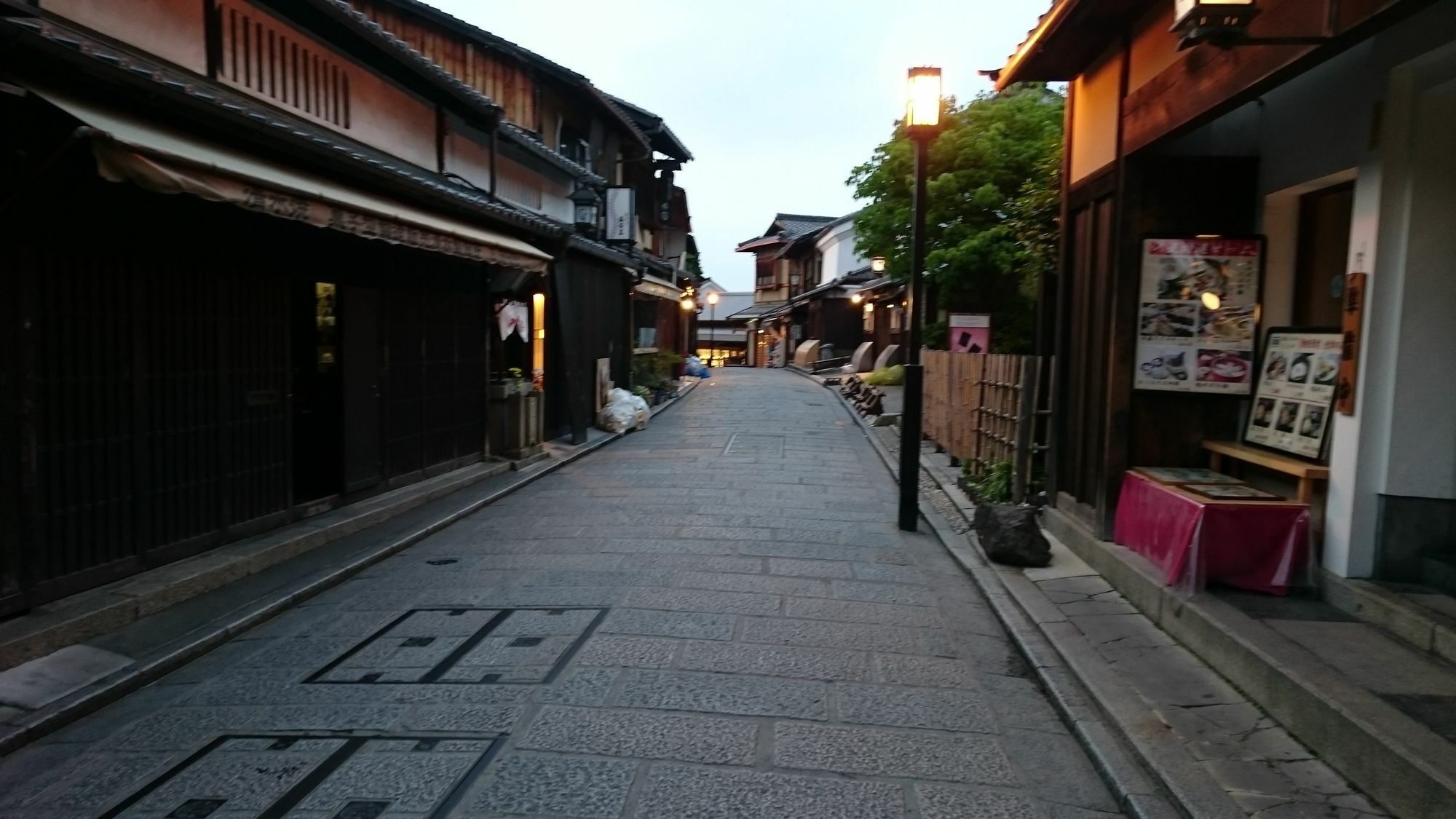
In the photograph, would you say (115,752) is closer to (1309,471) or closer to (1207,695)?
(1207,695)

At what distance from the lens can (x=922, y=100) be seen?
10688 millimetres

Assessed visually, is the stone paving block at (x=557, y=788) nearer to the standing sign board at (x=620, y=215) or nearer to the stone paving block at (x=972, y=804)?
the stone paving block at (x=972, y=804)

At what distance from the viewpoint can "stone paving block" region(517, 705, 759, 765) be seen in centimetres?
480

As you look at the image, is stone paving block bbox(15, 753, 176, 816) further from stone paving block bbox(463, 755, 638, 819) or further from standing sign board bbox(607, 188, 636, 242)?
standing sign board bbox(607, 188, 636, 242)

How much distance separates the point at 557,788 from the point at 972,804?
6.58 ft

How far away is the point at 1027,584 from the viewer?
27.0 feet

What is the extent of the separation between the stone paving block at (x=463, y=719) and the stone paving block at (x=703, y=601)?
2.18 meters

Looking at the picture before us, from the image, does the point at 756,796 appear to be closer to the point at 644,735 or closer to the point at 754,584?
the point at 644,735

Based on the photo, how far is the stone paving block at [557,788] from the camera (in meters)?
4.22

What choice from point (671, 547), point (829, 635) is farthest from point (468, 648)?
point (671, 547)

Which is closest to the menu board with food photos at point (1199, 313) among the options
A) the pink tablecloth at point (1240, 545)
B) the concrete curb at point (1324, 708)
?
the pink tablecloth at point (1240, 545)

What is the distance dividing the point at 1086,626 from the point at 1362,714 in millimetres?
2581

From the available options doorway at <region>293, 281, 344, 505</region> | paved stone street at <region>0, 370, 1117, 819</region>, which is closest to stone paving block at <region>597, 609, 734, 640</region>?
paved stone street at <region>0, 370, 1117, 819</region>

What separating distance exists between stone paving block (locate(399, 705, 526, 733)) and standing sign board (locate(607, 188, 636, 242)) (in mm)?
19628
